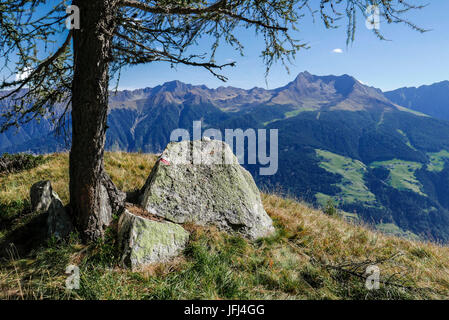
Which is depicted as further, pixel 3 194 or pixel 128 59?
pixel 3 194

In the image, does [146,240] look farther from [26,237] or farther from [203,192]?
[26,237]

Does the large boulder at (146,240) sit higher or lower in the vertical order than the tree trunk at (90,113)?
lower

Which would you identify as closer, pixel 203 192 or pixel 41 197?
pixel 41 197

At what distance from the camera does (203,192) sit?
600 centimetres

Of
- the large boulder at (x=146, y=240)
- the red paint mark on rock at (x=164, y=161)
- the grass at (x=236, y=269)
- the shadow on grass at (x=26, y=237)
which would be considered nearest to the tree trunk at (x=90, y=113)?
the grass at (x=236, y=269)

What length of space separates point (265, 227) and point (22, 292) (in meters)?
4.85

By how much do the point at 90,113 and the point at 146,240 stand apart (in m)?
2.52

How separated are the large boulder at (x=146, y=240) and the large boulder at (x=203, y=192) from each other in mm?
669

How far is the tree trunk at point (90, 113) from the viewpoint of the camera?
4113mm

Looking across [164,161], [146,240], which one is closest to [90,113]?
[164,161]

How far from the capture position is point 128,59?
14.5ft

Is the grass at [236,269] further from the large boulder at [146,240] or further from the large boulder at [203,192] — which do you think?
the large boulder at [203,192]
